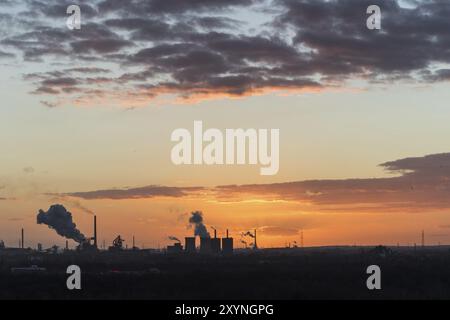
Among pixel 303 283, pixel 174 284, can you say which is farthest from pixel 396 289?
pixel 174 284

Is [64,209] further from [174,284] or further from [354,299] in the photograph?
[354,299]

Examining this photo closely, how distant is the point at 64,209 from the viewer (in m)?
183

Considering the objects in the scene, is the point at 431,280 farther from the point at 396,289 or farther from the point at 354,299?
the point at 354,299

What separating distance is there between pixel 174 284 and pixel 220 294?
37.0 feet

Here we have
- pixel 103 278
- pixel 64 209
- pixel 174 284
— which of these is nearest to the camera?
pixel 174 284

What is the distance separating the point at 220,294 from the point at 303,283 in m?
10.4
